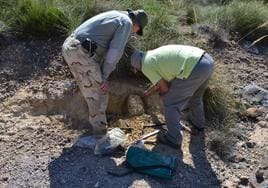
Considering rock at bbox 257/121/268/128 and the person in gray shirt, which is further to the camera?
rock at bbox 257/121/268/128

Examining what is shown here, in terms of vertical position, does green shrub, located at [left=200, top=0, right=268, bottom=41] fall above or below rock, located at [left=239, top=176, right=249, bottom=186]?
above

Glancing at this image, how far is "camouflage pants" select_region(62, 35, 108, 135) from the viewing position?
16.7 feet

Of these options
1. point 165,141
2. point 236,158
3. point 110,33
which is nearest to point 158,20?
point 110,33

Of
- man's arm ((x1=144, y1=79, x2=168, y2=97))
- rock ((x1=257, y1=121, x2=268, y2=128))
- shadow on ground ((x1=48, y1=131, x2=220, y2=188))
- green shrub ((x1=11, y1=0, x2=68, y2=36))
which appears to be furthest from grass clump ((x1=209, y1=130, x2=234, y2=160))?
green shrub ((x1=11, y1=0, x2=68, y2=36))

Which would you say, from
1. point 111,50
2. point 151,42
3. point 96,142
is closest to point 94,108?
point 96,142

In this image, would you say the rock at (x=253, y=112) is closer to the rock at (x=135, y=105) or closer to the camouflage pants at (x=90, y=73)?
the rock at (x=135, y=105)

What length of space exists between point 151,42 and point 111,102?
0.95m

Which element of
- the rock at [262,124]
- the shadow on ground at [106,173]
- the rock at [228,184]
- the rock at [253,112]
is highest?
the shadow on ground at [106,173]

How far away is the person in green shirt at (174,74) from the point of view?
17.0 ft

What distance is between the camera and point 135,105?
19.8 ft

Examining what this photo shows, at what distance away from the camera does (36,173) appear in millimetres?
4984

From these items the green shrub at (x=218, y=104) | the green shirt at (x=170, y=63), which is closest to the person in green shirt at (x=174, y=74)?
the green shirt at (x=170, y=63)

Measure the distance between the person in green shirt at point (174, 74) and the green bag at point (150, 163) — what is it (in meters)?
0.37

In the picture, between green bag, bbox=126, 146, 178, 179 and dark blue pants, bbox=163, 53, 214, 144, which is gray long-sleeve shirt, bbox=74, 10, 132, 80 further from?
green bag, bbox=126, 146, 178, 179
